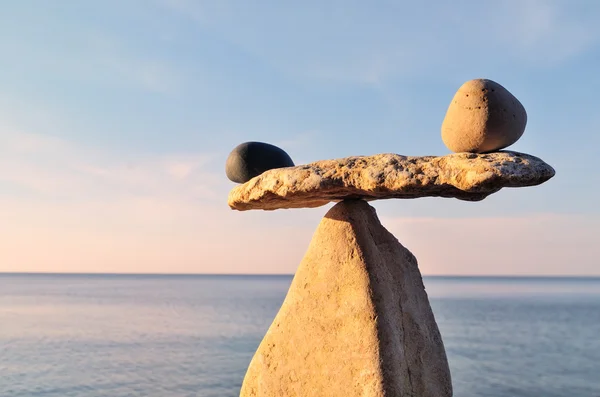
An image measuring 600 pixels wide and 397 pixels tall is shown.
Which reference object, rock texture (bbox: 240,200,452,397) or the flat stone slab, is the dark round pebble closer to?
the flat stone slab

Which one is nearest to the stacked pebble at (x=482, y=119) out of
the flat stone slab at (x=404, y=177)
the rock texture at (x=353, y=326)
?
the flat stone slab at (x=404, y=177)

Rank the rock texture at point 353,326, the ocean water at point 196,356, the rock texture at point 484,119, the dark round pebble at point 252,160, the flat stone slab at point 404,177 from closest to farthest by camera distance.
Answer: the flat stone slab at point 404,177 → the rock texture at point 484,119 → the rock texture at point 353,326 → the dark round pebble at point 252,160 → the ocean water at point 196,356

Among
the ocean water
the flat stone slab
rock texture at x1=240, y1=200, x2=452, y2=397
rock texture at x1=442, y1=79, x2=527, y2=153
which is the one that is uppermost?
rock texture at x1=442, y1=79, x2=527, y2=153

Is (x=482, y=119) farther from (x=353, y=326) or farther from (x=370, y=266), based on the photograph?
(x=353, y=326)

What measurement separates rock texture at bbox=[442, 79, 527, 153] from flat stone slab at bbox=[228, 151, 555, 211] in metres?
0.26

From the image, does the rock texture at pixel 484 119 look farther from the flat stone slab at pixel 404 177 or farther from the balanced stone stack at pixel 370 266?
the flat stone slab at pixel 404 177

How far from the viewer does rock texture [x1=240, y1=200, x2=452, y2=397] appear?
5477 mm

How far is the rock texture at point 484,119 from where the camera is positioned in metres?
5.36

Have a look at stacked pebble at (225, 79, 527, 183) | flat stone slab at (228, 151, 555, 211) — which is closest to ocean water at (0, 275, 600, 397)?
flat stone slab at (228, 151, 555, 211)

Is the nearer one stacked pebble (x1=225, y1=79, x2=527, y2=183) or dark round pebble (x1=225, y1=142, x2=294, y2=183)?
stacked pebble (x1=225, y1=79, x2=527, y2=183)

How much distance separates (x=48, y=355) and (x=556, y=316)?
3348 cm

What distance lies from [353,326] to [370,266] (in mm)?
581

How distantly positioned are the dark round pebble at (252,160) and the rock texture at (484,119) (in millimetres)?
2060

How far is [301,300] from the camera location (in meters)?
5.97
